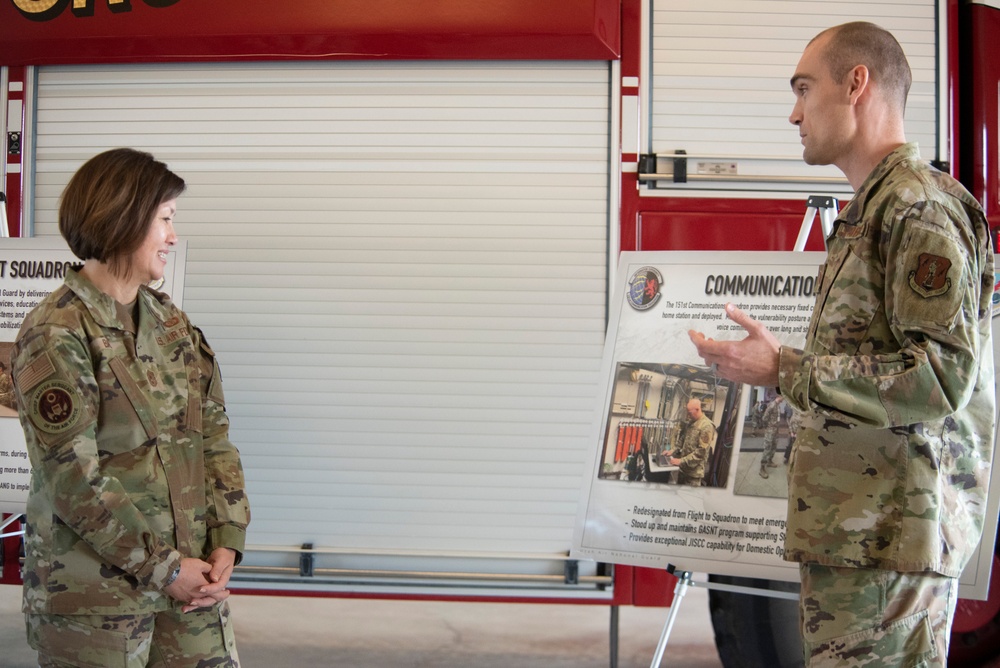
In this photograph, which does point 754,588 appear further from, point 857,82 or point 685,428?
point 857,82

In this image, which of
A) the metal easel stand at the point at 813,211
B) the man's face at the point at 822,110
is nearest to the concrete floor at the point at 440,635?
the metal easel stand at the point at 813,211

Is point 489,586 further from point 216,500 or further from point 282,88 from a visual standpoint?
point 282,88

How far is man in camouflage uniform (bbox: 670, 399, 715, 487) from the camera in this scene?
2.80 meters

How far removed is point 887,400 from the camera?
5.14 ft

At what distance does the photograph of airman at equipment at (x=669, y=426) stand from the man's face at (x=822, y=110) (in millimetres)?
1085

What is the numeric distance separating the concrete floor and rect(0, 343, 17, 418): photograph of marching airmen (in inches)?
50.2

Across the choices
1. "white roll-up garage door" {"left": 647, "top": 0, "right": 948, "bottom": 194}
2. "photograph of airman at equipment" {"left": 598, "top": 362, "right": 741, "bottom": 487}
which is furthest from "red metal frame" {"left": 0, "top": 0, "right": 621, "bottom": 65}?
"photograph of airman at equipment" {"left": 598, "top": 362, "right": 741, "bottom": 487}

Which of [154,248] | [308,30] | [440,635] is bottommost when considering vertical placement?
[440,635]

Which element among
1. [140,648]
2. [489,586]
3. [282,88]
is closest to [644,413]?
[489,586]

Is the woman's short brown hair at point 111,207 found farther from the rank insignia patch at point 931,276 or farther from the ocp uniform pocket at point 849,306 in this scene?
the rank insignia patch at point 931,276

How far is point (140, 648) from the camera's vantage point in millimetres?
1843

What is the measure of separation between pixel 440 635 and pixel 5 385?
2.31 m

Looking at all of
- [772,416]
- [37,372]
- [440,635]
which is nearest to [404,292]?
[772,416]

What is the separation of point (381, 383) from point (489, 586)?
0.85 m
